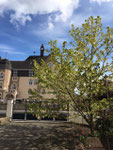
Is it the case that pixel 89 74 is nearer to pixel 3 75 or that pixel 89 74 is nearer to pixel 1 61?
pixel 3 75

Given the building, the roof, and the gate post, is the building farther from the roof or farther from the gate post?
the gate post

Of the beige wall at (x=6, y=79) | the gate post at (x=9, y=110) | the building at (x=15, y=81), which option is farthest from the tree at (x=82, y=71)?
the beige wall at (x=6, y=79)

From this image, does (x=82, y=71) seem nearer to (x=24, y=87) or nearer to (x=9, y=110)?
(x=9, y=110)

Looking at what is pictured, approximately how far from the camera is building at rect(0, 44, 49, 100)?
32.0 meters

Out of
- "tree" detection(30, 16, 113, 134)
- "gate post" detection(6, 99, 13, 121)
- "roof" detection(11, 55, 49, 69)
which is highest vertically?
"roof" detection(11, 55, 49, 69)

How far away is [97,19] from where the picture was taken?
7742mm

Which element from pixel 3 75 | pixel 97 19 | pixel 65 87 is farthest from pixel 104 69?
pixel 3 75

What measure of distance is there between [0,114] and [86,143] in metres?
14.2

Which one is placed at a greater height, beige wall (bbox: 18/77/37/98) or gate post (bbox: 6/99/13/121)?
beige wall (bbox: 18/77/37/98)

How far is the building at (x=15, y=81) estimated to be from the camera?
105ft

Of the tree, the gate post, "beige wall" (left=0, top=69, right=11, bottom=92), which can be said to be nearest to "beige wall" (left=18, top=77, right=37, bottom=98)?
"beige wall" (left=0, top=69, right=11, bottom=92)

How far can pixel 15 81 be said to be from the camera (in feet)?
114

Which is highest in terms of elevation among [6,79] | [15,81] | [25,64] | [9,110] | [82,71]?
[25,64]

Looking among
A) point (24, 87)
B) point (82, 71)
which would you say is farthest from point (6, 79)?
point (82, 71)
